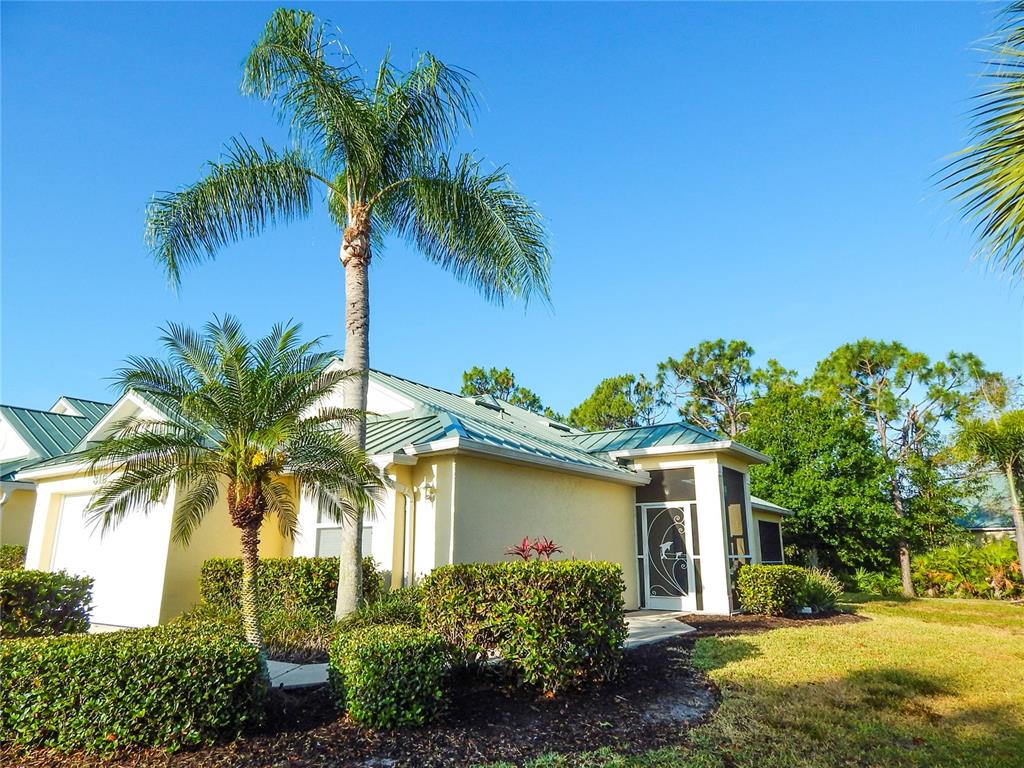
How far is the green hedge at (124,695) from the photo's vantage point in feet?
17.0

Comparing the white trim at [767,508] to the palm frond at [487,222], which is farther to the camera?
the white trim at [767,508]

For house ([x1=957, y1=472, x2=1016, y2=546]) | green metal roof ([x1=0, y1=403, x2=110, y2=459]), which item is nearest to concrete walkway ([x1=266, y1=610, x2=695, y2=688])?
green metal roof ([x1=0, y1=403, x2=110, y2=459])

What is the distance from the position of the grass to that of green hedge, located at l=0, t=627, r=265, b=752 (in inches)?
110

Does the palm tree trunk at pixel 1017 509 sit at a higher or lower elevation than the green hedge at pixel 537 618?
higher

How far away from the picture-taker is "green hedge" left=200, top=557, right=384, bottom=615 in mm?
10367

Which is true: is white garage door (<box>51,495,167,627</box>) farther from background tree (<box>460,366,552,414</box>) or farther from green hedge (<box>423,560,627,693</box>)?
background tree (<box>460,366,552,414</box>)

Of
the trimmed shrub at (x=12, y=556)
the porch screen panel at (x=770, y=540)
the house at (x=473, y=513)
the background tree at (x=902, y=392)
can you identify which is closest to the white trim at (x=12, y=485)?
the house at (x=473, y=513)

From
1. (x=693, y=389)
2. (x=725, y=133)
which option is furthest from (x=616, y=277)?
(x=693, y=389)

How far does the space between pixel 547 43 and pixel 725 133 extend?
436cm

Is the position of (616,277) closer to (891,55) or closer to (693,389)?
(891,55)

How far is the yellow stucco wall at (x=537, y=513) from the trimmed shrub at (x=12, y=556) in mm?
11489

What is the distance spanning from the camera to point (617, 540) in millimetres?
14000

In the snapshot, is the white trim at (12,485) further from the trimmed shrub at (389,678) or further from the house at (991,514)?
the house at (991,514)

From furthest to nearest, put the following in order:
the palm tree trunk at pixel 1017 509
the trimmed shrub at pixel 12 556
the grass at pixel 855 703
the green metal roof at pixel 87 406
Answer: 1. the green metal roof at pixel 87 406
2. the palm tree trunk at pixel 1017 509
3. the trimmed shrub at pixel 12 556
4. the grass at pixel 855 703
